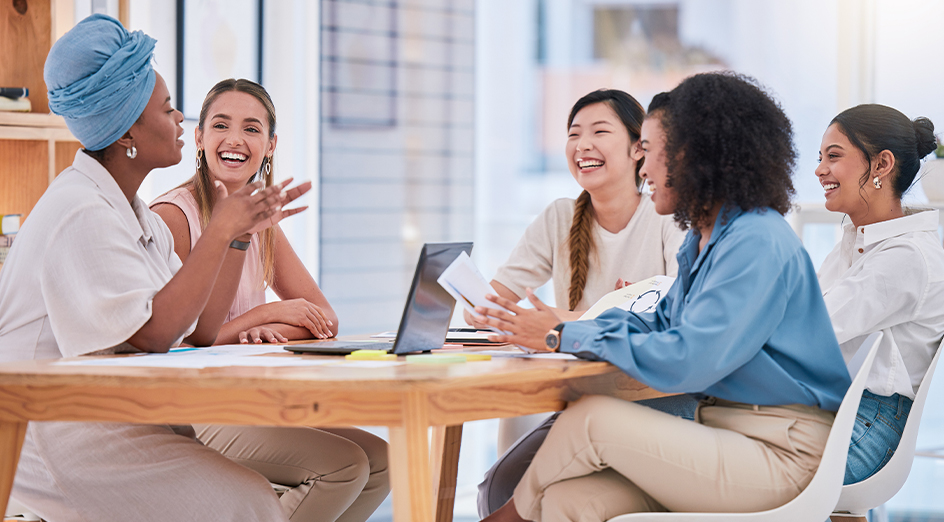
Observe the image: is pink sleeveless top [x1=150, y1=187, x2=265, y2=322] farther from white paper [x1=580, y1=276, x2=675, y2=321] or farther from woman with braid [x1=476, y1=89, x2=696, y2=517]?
white paper [x1=580, y1=276, x2=675, y2=321]

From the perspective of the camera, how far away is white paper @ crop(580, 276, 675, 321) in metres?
1.81

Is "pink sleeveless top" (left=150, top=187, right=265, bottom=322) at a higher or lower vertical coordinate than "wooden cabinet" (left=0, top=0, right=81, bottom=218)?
lower

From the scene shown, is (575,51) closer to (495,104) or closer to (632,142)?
(495,104)

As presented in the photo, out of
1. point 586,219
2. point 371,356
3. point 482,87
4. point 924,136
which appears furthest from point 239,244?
point 482,87

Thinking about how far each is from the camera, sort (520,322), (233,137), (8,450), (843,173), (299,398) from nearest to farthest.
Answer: (299,398), (8,450), (520,322), (843,173), (233,137)

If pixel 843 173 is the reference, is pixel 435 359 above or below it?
below

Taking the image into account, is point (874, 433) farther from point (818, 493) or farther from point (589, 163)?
point (589, 163)

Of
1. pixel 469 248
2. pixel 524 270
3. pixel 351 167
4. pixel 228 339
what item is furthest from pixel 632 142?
pixel 351 167

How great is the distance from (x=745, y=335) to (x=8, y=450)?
1.20 meters

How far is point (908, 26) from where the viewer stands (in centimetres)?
427

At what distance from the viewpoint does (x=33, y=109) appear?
262 centimetres

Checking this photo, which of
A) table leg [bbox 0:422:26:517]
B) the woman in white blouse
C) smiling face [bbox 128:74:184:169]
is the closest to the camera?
table leg [bbox 0:422:26:517]

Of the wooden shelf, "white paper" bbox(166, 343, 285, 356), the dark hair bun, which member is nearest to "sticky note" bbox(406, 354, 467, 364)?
"white paper" bbox(166, 343, 285, 356)

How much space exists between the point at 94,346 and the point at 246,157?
99 cm
